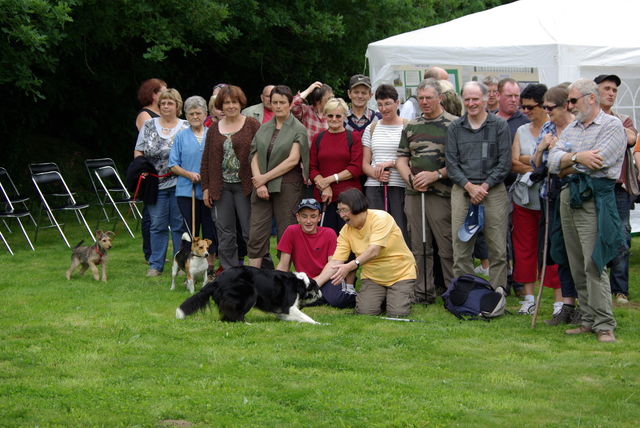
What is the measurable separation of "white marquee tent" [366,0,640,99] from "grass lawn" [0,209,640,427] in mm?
3214

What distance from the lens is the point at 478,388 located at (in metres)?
5.20

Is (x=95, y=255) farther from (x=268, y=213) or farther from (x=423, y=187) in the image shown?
(x=423, y=187)

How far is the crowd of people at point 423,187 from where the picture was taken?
634 centimetres

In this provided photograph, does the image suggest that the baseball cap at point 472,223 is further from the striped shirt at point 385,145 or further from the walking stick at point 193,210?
the walking stick at point 193,210

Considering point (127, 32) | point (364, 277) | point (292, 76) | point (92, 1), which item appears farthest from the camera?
point (292, 76)

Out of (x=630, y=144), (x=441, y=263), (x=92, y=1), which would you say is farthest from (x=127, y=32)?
(x=630, y=144)

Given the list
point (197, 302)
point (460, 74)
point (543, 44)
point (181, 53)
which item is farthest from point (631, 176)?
point (181, 53)

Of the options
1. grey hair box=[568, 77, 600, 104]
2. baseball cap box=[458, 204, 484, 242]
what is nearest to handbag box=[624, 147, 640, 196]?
baseball cap box=[458, 204, 484, 242]

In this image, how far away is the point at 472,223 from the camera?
7355 mm

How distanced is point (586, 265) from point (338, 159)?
262cm

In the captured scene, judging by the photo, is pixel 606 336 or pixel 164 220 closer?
pixel 606 336

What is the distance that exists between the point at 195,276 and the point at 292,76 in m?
9.47

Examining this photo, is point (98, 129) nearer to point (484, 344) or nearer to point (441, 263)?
point (441, 263)

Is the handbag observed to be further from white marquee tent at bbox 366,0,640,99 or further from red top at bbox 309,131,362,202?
white marquee tent at bbox 366,0,640,99
